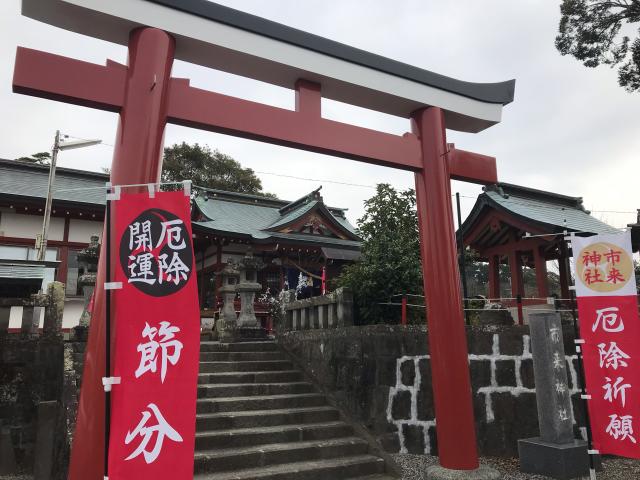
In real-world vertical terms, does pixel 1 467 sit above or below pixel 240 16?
below

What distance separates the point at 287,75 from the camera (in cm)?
531

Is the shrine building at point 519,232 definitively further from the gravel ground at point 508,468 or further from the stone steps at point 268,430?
the stone steps at point 268,430

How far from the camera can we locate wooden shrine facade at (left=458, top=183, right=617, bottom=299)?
503 inches

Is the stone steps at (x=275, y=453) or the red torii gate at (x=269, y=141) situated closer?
the red torii gate at (x=269, y=141)

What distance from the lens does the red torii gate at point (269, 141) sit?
13.0ft


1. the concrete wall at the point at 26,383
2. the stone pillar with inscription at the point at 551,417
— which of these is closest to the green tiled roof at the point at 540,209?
the stone pillar with inscription at the point at 551,417

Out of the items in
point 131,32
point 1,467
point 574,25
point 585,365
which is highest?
point 574,25

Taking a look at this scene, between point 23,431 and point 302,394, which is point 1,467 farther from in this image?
point 302,394

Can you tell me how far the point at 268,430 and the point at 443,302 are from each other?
120 inches

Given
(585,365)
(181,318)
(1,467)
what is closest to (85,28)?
(181,318)

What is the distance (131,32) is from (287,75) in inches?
66.0

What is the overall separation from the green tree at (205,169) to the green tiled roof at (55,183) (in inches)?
440

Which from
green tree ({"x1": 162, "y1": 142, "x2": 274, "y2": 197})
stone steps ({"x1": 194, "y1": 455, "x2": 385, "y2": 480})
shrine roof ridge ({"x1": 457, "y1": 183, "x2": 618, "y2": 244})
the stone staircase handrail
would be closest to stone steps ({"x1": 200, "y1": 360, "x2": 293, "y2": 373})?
the stone staircase handrail

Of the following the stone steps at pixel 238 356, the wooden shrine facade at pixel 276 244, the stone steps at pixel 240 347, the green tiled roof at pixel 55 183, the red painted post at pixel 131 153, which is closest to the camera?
the red painted post at pixel 131 153
